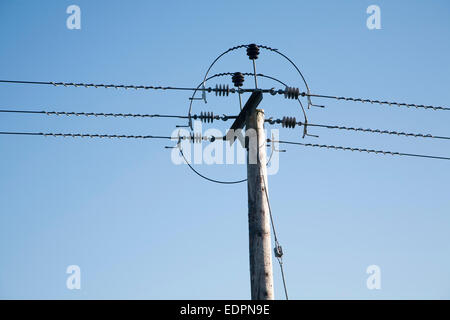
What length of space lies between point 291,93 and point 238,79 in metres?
0.80

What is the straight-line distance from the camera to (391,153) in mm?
10156

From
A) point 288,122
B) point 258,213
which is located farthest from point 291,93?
point 258,213

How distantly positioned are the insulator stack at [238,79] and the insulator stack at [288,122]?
0.82 meters

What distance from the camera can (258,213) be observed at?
809cm

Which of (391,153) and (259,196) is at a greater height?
(391,153)

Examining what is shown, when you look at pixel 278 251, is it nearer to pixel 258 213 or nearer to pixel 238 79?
pixel 258 213

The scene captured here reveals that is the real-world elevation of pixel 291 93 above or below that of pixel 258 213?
above

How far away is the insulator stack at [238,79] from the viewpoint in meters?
9.33

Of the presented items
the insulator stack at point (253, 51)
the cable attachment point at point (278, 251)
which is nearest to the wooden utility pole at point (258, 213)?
the cable attachment point at point (278, 251)

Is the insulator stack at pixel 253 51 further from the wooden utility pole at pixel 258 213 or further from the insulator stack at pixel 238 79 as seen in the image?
the wooden utility pole at pixel 258 213
